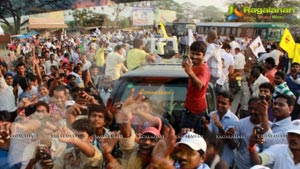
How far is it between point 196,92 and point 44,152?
58.7 inches

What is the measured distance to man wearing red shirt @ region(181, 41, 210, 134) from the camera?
3799 mm

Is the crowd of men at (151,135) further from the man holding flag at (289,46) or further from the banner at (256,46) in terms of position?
the banner at (256,46)

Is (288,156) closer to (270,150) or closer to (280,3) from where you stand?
(270,150)

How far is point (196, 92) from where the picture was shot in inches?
151

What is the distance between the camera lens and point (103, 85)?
5.88 meters

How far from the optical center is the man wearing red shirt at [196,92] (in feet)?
12.5

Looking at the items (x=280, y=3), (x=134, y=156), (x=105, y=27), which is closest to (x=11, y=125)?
(x=134, y=156)

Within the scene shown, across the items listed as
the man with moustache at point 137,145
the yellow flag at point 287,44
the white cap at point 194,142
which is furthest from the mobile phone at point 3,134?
the yellow flag at point 287,44

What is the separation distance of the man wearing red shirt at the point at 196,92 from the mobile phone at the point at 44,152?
1.30 m

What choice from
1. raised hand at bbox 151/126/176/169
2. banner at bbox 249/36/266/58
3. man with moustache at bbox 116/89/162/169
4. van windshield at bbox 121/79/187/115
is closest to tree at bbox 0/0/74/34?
van windshield at bbox 121/79/187/115

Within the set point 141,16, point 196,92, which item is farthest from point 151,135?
point 141,16

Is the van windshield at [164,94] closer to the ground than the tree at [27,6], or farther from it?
closer to the ground

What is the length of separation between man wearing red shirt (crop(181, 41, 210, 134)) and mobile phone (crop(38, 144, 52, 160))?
4.28 feet

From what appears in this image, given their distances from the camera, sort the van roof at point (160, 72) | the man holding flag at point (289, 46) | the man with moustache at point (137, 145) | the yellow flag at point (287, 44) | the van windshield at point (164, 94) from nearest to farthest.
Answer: the man with moustache at point (137, 145), the van windshield at point (164, 94), the van roof at point (160, 72), the man holding flag at point (289, 46), the yellow flag at point (287, 44)
